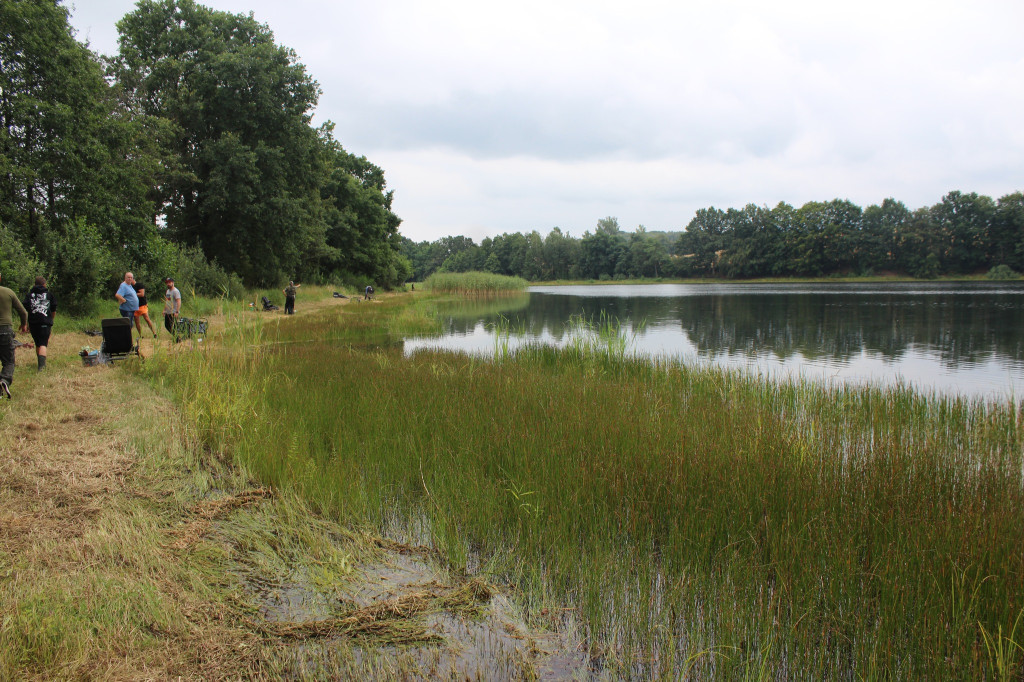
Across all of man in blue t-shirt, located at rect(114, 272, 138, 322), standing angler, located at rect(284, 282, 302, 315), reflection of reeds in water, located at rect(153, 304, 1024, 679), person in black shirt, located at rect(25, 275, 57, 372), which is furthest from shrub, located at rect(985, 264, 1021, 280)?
person in black shirt, located at rect(25, 275, 57, 372)

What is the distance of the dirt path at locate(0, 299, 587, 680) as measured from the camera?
2680 millimetres

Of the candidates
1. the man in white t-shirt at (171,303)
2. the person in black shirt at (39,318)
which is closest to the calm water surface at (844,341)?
the man in white t-shirt at (171,303)

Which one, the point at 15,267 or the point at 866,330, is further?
the point at 866,330

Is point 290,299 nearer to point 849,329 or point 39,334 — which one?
point 39,334

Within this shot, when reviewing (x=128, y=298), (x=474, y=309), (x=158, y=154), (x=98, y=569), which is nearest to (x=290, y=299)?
(x=158, y=154)

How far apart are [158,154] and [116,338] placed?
619 inches

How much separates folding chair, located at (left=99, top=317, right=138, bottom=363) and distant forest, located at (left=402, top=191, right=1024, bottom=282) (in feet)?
285

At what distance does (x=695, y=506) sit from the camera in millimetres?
4121

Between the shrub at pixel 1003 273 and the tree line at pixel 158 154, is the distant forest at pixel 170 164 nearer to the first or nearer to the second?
the tree line at pixel 158 154

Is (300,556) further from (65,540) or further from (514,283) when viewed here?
(514,283)

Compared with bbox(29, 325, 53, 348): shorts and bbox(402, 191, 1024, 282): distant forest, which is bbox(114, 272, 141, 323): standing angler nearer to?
bbox(29, 325, 53, 348): shorts

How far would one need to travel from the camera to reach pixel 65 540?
3654 mm

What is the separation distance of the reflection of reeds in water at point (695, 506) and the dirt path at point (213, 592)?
1.21 ft

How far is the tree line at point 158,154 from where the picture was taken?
16688 mm
